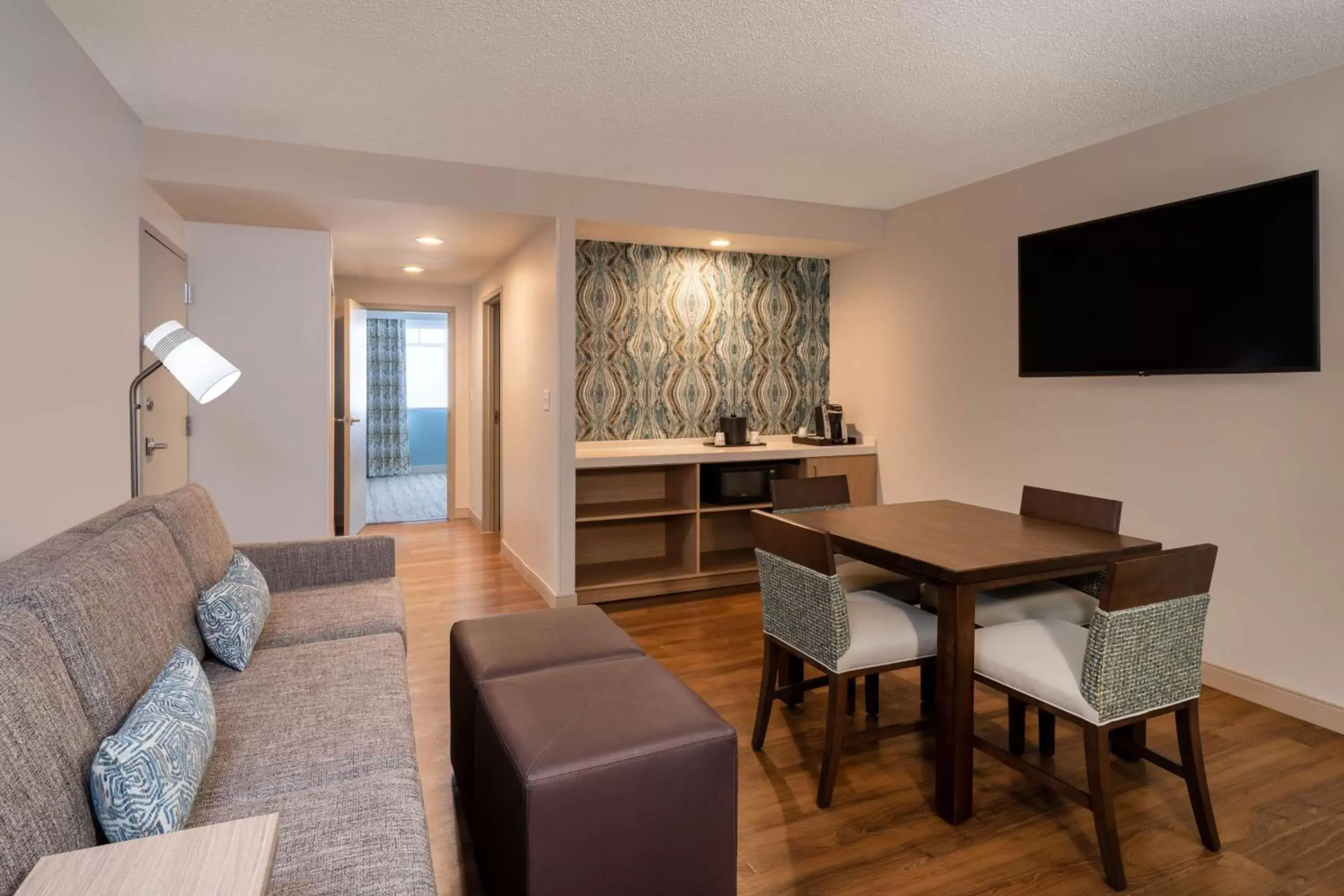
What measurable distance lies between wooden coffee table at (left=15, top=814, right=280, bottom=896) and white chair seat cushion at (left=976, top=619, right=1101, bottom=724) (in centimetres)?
180

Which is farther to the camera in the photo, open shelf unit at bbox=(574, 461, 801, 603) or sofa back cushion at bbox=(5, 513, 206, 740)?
open shelf unit at bbox=(574, 461, 801, 603)

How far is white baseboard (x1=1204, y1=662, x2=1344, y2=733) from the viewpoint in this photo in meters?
2.72

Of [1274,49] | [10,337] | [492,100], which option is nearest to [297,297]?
[492,100]

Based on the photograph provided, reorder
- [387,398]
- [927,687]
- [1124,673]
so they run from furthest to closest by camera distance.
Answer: [387,398] < [927,687] < [1124,673]

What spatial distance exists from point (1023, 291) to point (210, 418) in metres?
4.30

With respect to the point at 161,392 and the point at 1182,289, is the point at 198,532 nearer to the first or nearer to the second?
the point at 161,392

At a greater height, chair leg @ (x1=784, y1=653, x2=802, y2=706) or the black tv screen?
the black tv screen

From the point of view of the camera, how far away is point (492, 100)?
2982 mm

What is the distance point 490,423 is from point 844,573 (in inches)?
158

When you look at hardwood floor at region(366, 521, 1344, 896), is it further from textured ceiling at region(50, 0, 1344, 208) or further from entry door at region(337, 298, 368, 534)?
entry door at region(337, 298, 368, 534)

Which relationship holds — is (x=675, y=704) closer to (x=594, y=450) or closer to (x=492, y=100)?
(x=492, y=100)

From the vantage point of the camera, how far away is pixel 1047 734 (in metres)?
2.46

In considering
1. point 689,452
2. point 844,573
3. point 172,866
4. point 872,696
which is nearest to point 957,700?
point 872,696

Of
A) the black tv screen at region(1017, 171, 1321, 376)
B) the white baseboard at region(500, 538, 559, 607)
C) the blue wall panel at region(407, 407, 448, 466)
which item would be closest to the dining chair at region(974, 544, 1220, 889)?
the black tv screen at region(1017, 171, 1321, 376)
